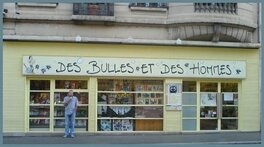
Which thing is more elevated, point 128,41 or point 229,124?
point 128,41

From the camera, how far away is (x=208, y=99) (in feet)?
51.2

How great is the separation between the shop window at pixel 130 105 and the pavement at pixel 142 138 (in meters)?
0.52

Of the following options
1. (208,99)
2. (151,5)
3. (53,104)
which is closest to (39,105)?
(53,104)

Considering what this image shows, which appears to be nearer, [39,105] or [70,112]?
[70,112]

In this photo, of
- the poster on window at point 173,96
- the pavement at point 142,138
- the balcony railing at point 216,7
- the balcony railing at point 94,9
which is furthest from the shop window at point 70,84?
the balcony railing at point 216,7

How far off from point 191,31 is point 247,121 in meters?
4.29

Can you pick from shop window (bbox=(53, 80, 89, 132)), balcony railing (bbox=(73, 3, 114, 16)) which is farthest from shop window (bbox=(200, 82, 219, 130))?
balcony railing (bbox=(73, 3, 114, 16))

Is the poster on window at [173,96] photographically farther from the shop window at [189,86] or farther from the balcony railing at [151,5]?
the balcony railing at [151,5]

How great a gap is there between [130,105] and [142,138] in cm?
178

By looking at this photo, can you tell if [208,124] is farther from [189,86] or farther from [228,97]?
[189,86]

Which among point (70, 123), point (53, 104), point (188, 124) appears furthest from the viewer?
point (188, 124)

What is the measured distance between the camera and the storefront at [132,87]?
14.2 m

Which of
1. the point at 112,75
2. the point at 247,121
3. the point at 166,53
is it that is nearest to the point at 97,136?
the point at 112,75

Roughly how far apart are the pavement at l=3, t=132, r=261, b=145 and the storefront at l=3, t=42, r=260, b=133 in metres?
0.45
